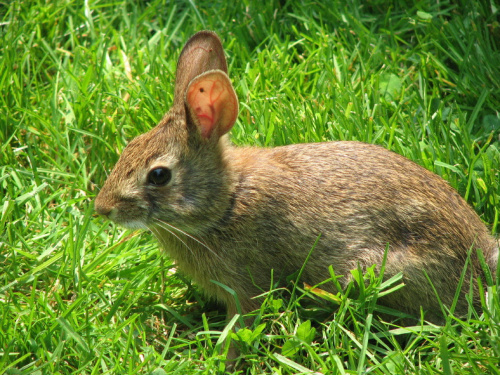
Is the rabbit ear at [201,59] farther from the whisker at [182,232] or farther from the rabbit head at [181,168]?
the whisker at [182,232]

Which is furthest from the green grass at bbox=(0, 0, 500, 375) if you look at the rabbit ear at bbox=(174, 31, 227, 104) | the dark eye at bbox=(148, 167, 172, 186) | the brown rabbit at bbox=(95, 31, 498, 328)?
the rabbit ear at bbox=(174, 31, 227, 104)

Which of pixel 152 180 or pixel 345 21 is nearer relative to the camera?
pixel 152 180

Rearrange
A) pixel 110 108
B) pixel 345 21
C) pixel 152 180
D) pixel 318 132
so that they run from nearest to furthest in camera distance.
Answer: pixel 152 180, pixel 318 132, pixel 110 108, pixel 345 21

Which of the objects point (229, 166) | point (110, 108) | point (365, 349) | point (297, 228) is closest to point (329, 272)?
point (297, 228)

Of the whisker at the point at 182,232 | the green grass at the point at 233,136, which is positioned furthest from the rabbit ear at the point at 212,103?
the green grass at the point at 233,136

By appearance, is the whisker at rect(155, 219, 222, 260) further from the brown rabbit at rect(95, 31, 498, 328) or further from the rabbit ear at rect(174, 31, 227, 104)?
the rabbit ear at rect(174, 31, 227, 104)

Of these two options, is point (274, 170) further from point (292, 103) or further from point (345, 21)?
point (345, 21)

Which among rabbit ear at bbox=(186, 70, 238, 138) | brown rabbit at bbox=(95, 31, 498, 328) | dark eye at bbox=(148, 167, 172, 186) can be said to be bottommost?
brown rabbit at bbox=(95, 31, 498, 328)

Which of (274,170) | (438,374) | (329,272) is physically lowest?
(438,374)
